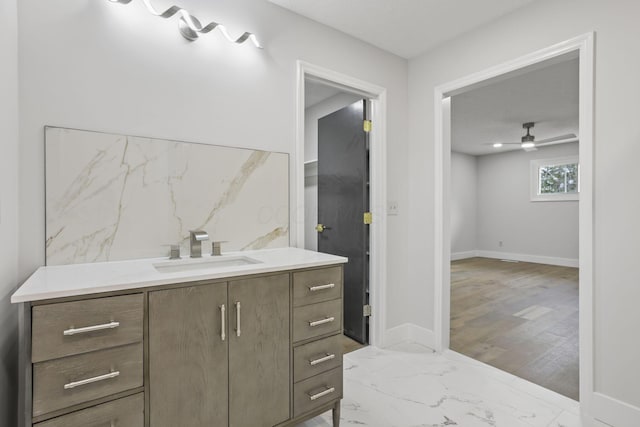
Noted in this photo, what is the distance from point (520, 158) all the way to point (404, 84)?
19.1 ft

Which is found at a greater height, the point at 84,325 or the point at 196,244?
the point at 196,244

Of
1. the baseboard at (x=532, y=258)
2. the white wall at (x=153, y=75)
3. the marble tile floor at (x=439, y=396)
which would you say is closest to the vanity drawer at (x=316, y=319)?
the marble tile floor at (x=439, y=396)

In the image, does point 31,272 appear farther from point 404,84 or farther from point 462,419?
point 404,84

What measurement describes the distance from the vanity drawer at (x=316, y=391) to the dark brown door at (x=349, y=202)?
116 cm

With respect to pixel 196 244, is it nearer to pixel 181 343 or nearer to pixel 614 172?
pixel 181 343

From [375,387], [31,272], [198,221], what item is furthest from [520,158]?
[31,272]

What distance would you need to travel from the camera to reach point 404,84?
2.90 m

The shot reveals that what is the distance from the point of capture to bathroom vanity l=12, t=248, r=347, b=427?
3.38ft

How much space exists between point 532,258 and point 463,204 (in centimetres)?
186

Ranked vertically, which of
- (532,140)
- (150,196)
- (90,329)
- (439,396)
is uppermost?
(532,140)

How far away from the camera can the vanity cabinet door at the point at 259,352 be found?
1363mm

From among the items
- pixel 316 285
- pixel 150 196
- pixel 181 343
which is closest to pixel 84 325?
pixel 181 343

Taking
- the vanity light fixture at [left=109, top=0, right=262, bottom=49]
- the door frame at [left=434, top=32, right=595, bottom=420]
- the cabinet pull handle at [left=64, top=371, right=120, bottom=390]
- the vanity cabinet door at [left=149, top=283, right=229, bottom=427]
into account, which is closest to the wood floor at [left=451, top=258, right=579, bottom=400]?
the door frame at [left=434, top=32, right=595, bottom=420]

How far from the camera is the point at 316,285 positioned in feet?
5.25
